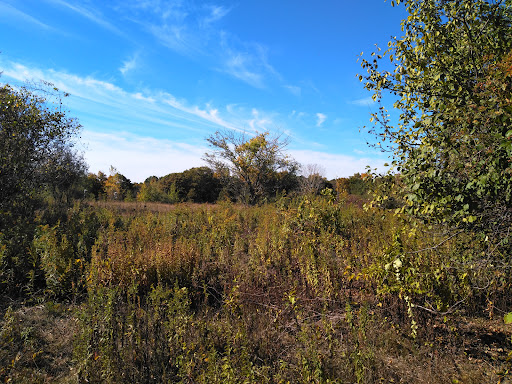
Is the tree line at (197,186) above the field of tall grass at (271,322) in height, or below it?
above

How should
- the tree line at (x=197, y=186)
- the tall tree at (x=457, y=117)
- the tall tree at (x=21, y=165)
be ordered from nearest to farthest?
the tall tree at (x=457, y=117), the tall tree at (x=21, y=165), the tree line at (x=197, y=186)

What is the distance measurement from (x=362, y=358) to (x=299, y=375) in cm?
59

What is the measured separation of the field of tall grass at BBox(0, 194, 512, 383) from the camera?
8.39 ft

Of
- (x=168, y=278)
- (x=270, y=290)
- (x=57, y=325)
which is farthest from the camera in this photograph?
(x=168, y=278)

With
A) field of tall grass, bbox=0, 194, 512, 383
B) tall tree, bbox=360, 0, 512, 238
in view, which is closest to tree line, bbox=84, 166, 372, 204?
field of tall grass, bbox=0, 194, 512, 383

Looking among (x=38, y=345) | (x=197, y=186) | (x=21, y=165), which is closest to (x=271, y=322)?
(x=38, y=345)

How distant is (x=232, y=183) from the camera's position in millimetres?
19562

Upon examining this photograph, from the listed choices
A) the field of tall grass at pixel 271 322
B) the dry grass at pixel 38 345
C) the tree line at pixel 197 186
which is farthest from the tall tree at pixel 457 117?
the tree line at pixel 197 186

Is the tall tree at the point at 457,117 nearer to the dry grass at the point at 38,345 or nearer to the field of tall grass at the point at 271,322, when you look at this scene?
the field of tall grass at the point at 271,322

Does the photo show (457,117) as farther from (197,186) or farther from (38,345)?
(197,186)

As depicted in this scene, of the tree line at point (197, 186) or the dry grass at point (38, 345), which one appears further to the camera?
the tree line at point (197, 186)

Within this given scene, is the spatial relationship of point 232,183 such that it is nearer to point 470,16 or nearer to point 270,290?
point 270,290

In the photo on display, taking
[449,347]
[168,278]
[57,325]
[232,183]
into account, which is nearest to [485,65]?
[449,347]

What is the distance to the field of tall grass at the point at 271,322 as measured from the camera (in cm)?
256
